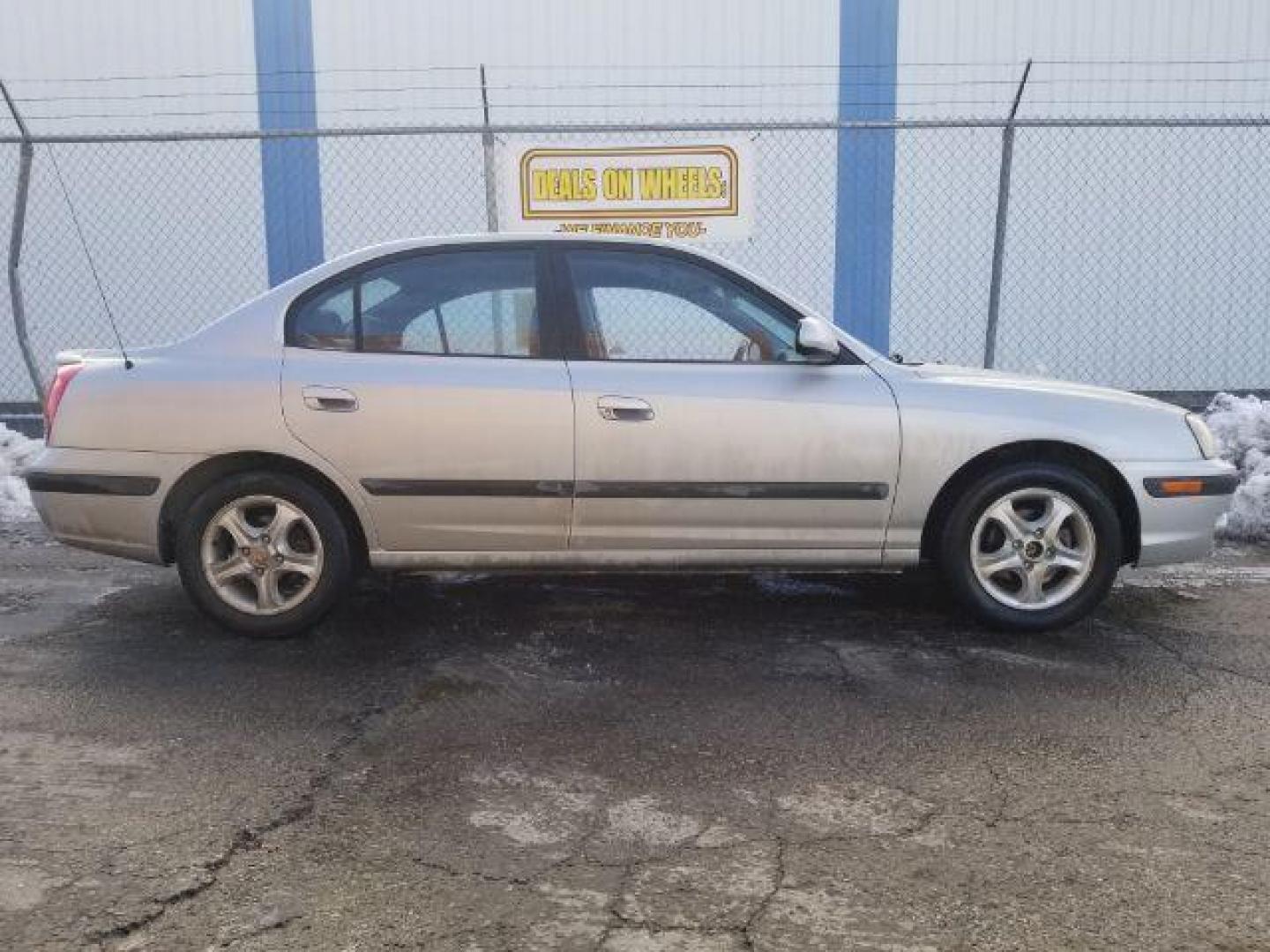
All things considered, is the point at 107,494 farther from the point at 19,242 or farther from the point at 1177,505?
the point at 1177,505

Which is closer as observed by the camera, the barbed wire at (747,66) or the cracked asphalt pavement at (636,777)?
the cracked asphalt pavement at (636,777)

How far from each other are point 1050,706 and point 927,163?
7.37 metres

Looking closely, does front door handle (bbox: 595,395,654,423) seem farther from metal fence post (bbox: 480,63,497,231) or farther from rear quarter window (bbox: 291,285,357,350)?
metal fence post (bbox: 480,63,497,231)

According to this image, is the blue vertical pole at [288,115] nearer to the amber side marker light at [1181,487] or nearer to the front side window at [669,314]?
the front side window at [669,314]

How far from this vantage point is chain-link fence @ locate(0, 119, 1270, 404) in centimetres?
976

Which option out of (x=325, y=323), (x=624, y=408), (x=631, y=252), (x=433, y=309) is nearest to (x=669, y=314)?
(x=631, y=252)

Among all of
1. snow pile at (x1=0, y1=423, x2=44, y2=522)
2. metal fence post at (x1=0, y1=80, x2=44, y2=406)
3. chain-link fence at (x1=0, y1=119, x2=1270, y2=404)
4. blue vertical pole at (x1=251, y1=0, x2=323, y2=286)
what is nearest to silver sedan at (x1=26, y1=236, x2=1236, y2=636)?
snow pile at (x1=0, y1=423, x2=44, y2=522)

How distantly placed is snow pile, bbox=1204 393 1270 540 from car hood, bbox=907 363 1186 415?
80.8 inches

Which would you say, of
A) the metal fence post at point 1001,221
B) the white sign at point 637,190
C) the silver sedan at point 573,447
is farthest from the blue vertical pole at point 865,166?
the silver sedan at point 573,447

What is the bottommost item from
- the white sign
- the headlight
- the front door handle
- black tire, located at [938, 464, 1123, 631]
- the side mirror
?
black tire, located at [938, 464, 1123, 631]

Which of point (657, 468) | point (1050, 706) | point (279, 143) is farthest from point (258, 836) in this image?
point (279, 143)

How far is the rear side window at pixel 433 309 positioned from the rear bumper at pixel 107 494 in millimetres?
702

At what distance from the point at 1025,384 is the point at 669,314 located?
140 cm

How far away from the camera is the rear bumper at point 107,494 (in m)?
4.04
